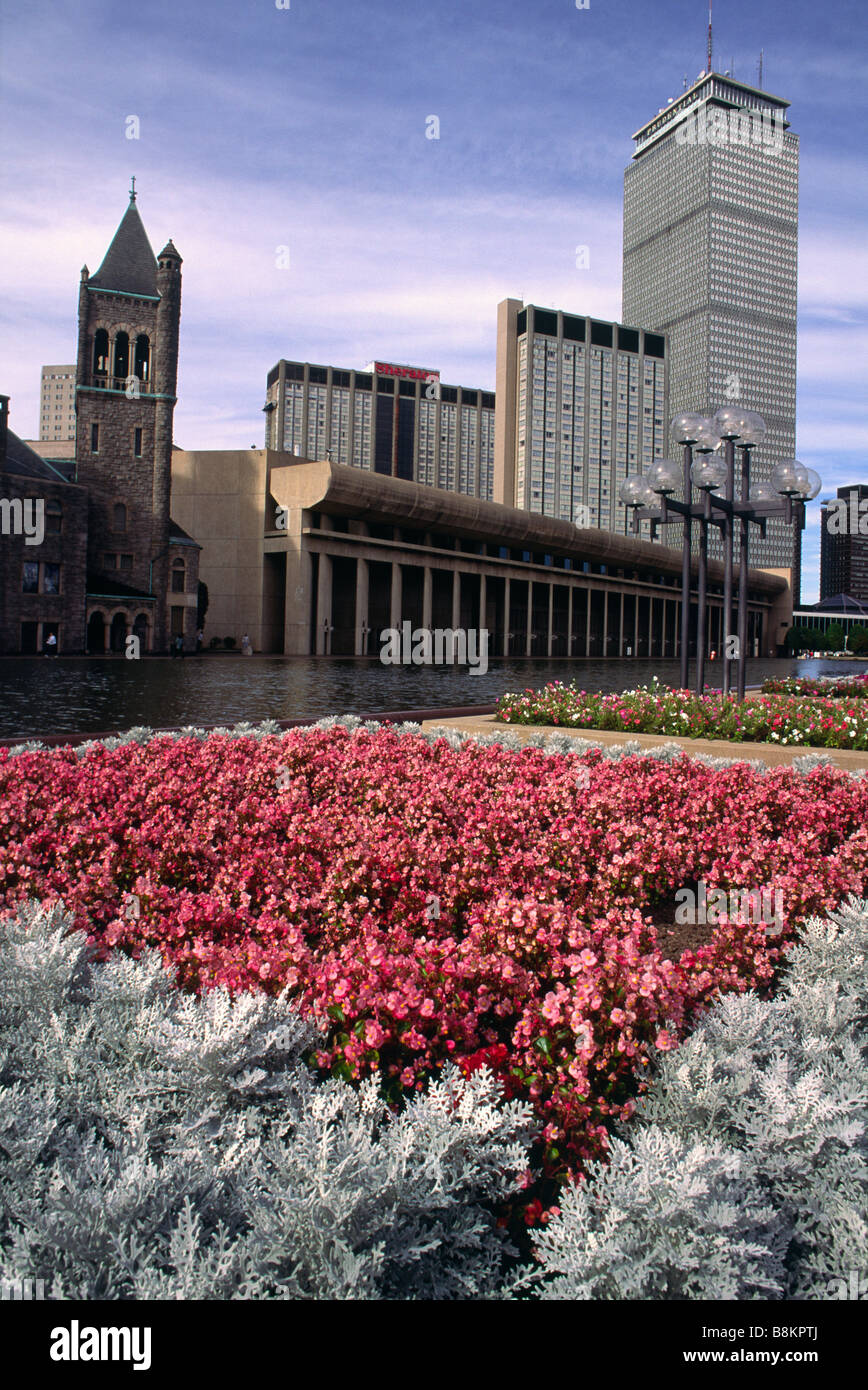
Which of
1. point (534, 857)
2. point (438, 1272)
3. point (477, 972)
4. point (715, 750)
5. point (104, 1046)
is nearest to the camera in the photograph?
point (438, 1272)

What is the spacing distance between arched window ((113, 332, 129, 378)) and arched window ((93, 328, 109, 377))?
49 centimetres

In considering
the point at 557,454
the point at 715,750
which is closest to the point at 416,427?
the point at 557,454

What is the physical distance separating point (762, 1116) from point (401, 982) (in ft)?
3.71

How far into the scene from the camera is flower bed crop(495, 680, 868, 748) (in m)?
10.5

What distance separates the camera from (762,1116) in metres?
2.43

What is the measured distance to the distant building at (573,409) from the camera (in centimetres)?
12581

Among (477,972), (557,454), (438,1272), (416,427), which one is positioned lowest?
(438,1272)

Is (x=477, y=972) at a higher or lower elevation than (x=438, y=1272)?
higher

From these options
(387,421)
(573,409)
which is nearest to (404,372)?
(387,421)

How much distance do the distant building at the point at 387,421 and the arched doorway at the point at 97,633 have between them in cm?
10601

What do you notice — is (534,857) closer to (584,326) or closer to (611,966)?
(611,966)

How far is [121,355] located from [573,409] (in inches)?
3671

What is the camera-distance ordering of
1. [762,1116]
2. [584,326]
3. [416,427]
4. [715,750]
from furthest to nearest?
[416,427] → [584,326] → [715,750] → [762,1116]

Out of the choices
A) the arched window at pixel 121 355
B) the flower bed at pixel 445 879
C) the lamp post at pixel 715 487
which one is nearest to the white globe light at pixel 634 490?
the lamp post at pixel 715 487
